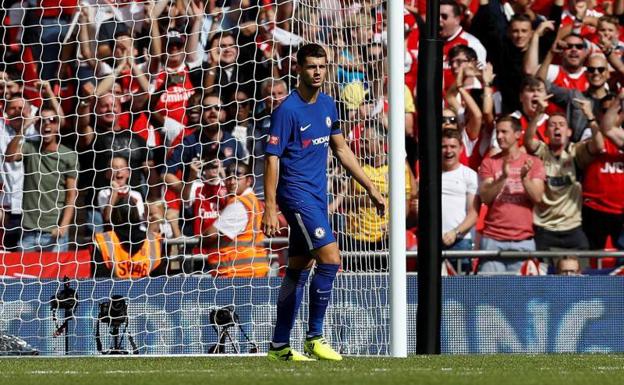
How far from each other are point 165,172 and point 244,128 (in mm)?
825

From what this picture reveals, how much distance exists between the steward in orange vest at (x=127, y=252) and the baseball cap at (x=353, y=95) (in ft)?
7.18

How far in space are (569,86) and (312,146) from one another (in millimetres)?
5572

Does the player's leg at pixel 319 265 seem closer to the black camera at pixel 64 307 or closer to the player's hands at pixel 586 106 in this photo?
the black camera at pixel 64 307

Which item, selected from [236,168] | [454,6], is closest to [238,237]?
[236,168]

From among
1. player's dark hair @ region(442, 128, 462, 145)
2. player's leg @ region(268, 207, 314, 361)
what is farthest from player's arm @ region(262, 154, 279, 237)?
player's dark hair @ region(442, 128, 462, 145)

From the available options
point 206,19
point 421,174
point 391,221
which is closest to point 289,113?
point 391,221

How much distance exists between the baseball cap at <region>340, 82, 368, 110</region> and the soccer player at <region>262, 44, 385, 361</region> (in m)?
1.60

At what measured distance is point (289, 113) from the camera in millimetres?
7816

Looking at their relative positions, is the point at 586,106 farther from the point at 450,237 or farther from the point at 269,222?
the point at 269,222

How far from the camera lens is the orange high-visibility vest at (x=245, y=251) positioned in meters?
10.4

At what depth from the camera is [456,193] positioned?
38.8ft

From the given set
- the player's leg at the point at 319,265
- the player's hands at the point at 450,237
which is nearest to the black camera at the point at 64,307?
the player's leg at the point at 319,265

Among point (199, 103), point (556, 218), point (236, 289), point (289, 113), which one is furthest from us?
point (556, 218)

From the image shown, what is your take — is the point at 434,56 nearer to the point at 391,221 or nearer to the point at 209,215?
the point at 391,221
